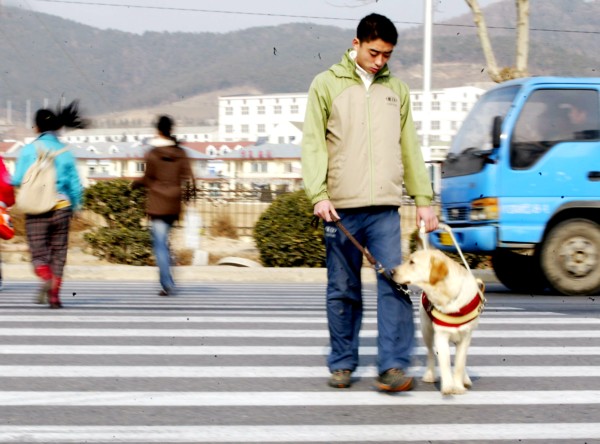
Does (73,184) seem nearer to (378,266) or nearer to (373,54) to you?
(378,266)

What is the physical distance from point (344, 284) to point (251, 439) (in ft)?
4.52

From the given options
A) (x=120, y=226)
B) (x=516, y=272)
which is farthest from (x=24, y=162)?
(x=120, y=226)

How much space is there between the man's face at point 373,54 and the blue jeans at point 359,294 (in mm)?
772

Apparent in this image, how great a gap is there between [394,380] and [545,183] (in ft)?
23.4

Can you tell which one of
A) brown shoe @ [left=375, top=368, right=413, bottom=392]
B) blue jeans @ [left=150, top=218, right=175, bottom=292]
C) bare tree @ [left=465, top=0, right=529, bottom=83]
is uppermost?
bare tree @ [left=465, top=0, right=529, bottom=83]

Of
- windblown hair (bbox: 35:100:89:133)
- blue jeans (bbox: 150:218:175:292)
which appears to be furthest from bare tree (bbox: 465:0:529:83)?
windblown hair (bbox: 35:100:89:133)

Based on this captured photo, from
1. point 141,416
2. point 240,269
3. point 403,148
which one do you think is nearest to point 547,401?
point 403,148

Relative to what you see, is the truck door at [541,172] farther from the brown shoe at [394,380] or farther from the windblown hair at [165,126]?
the brown shoe at [394,380]

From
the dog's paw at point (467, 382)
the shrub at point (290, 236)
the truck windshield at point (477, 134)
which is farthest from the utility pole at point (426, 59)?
the dog's paw at point (467, 382)

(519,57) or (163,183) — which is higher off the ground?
(519,57)

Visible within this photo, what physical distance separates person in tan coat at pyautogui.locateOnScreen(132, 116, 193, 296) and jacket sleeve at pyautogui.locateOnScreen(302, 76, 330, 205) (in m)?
5.79

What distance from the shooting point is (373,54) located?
232 inches

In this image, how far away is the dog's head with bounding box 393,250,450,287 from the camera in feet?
19.1

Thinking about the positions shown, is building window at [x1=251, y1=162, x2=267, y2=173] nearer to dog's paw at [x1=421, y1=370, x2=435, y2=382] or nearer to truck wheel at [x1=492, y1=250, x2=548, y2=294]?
truck wheel at [x1=492, y1=250, x2=548, y2=294]
